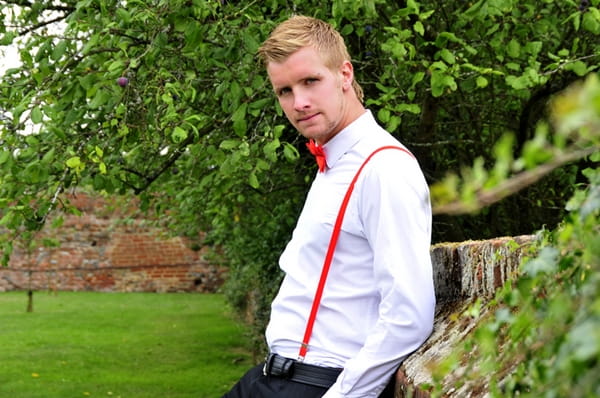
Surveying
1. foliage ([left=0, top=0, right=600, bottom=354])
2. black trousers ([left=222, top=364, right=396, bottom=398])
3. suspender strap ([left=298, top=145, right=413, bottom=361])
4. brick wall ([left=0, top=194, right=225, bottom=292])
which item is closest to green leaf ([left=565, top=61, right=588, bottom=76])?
foliage ([left=0, top=0, right=600, bottom=354])

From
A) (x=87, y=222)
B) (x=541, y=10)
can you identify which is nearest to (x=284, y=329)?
(x=541, y=10)

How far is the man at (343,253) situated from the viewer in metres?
1.92

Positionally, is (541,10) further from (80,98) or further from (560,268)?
(560,268)

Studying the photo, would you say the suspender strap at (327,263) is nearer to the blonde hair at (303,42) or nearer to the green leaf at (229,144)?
the blonde hair at (303,42)

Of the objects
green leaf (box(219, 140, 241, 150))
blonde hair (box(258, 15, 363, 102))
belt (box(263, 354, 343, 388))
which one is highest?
blonde hair (box(258, 15, 363, 102))

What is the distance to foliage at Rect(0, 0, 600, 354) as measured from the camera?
4.46 meters

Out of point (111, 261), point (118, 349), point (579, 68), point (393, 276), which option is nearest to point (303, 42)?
point (393, 276)

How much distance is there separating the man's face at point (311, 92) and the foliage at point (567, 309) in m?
1.12

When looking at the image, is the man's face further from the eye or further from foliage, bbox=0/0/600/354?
foliage, bbox=0/0/600/354

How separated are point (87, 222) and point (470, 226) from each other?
18.2 metres

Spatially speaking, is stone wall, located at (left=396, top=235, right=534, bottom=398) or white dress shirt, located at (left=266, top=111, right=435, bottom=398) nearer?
stone wall, located at (left=396, top=235, right=534, bottom=398)

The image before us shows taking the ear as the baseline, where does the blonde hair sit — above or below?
above

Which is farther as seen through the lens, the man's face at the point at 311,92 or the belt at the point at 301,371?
the man's face at the point at 311,92

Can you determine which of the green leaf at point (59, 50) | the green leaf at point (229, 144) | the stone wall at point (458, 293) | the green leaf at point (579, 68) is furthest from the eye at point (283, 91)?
the green leaf at point (579, 68)
